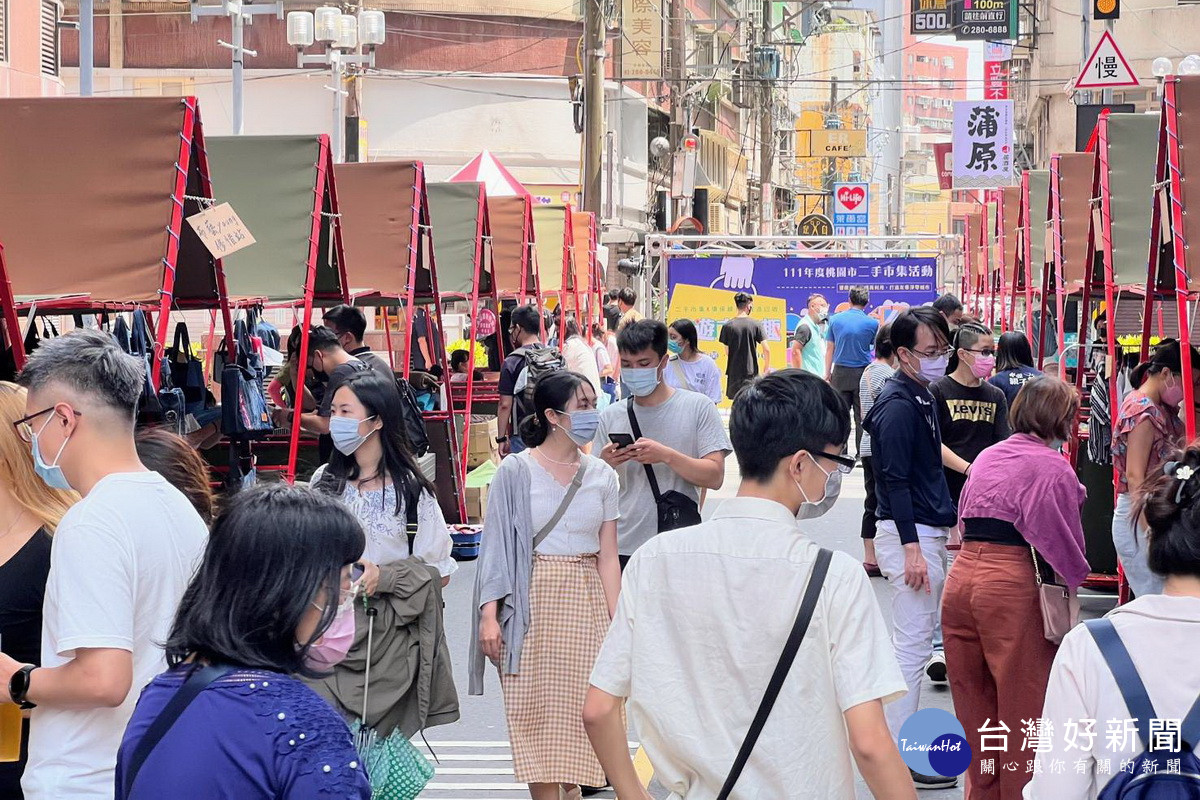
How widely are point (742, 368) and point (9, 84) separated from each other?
35.4 feet

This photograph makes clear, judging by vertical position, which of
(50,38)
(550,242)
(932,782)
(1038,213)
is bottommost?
(932,782)

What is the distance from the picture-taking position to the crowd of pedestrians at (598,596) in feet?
8.35

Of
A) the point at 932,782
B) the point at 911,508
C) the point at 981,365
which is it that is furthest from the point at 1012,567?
the point at 981,365

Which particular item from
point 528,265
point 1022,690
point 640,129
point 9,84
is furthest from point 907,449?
point 640,129

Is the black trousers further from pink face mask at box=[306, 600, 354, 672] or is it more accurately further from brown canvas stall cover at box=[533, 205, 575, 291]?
brown canvas stall cover at box=[533, 205, 575, 291]

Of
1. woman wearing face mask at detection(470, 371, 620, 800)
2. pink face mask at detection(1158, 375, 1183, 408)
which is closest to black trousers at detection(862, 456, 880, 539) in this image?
pink face mask at detection(1158, 375, 1183, 408)

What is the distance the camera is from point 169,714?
244 centimetres

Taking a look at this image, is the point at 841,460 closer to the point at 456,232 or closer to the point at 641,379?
the point at 641,379

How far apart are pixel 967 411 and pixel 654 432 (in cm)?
179

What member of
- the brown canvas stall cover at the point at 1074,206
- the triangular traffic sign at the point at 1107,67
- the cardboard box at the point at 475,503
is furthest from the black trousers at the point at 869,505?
the triangular traffic sign at the point at 1107,67

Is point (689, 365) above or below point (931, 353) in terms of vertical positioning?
below

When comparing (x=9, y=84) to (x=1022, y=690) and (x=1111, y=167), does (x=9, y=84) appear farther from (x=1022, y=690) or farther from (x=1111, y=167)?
(x=1022, y=690)

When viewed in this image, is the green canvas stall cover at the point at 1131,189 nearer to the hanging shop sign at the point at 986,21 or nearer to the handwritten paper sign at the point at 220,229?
the handwritten paper sign at the point at 220,229

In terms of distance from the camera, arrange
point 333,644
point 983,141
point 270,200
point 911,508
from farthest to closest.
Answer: point 983,141
point 270,200
point 911,508
point 333,644
